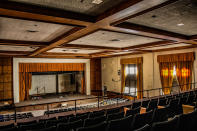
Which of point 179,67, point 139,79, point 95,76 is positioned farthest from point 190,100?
point 95,76

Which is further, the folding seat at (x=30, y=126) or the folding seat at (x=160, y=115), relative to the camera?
the folding seat at (x=160, y=115)

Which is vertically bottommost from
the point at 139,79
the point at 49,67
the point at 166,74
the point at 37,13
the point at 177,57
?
the point at 139,79

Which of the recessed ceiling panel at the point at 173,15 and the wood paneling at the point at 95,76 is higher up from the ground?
the recessed ceiling panel at the point at 173,15

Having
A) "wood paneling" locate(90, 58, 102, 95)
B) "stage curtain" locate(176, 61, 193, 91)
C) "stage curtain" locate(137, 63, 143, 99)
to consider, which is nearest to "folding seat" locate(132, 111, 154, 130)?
"stage curtain" locate(176, 61, 193, 91)

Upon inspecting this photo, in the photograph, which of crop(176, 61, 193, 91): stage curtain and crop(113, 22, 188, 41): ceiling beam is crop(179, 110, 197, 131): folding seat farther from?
crop(176, 61, 193, 91): stage curtain

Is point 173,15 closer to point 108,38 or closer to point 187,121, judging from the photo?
point 187,121

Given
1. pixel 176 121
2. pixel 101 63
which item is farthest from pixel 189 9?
pixel 101 63

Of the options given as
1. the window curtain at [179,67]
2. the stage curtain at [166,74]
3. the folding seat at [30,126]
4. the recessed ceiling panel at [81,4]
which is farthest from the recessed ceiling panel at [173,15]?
the stage curtain at [166,74]

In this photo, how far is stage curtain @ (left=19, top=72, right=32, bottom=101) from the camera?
14507 mm

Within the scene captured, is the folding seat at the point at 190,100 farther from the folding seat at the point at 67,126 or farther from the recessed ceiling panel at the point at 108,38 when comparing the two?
the folding seat at the point at 67,126

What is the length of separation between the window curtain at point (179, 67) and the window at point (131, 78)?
A: 2987 mm

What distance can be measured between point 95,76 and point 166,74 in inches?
331

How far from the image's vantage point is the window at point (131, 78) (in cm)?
1456

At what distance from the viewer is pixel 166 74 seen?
11625 millimetres
